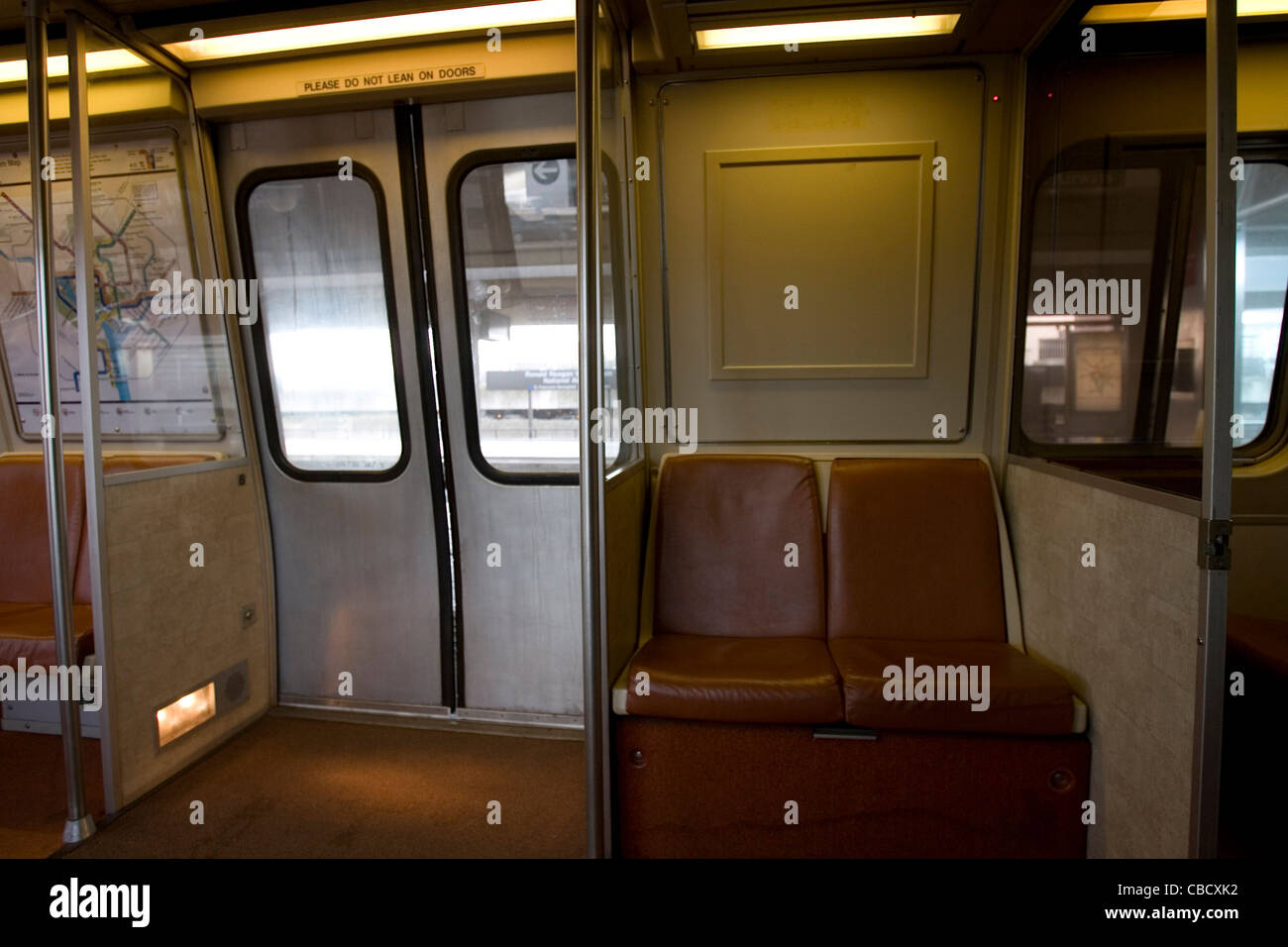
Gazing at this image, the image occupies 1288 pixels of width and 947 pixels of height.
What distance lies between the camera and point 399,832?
8.55ft

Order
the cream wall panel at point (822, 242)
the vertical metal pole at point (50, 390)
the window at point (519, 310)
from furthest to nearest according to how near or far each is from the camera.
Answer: the window at point (519, 310) → the cream wall panel at point (822, 242) → the vertical metal pole at point (50, 390)

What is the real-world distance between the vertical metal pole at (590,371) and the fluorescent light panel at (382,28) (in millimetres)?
988

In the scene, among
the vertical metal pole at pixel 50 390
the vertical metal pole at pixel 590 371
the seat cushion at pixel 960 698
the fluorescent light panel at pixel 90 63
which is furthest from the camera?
the fluorescent light panel at pixel 90 63

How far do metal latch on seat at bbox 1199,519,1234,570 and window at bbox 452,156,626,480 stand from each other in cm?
232

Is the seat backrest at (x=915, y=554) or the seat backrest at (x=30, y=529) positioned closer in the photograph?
the seat backrest at (x=915, y=554)

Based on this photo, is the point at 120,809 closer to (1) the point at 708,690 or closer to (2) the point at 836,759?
(1) the point at 708,690

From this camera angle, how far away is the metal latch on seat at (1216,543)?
1661 mm

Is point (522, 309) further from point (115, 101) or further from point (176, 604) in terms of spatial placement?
point (176, 604)

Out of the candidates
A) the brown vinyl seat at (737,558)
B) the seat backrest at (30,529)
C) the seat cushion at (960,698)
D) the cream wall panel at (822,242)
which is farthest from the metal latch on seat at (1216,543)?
the seat backrest at (30,529)

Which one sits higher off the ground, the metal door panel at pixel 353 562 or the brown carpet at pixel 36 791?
the metal door panel at pixel 353 562

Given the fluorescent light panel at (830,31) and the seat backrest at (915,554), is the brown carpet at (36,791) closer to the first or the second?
the seat backrest at (915,554)

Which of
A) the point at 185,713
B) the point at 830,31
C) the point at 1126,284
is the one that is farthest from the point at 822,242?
the point at 185,713

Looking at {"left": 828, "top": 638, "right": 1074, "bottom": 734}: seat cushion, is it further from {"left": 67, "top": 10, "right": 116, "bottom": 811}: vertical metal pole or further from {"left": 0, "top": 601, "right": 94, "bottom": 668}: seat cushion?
{"left": 0, "top": 601, "right": 94, "bottom": 668}: seat cushion
